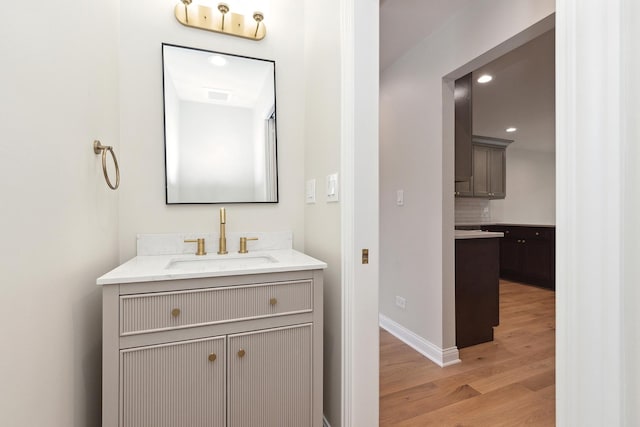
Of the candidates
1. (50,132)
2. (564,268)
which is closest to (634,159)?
(564,268)

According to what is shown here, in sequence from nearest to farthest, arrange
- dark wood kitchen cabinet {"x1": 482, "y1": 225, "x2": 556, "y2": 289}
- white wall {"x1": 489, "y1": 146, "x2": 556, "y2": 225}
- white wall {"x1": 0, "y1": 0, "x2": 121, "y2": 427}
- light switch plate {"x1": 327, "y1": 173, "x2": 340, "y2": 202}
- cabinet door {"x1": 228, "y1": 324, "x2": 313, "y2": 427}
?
1. white wall {"x1": 0, "y1": 0, "x2": 121, "y2": 427}
2. cabinet door {"x1": 228, "y1": 324, "x2": 313, "y2": 427}
3. light switch plate {"x1": 327, "y1": 173, "x2": 340, "y2": 202}
4. dark wood kitchen cabinet {"x1": 482, "y1": 225, "x2": 556, "y2": 289}
5. white wall {"x1": 489, "y1": 146, "x2": 556, "y2": 225}

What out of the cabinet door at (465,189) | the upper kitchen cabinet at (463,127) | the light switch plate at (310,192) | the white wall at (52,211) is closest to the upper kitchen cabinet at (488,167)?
the cabinet door at (465,189)

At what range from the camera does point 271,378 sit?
1.19 metres

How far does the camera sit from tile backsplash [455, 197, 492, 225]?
4.76 m

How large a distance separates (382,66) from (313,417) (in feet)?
9.50

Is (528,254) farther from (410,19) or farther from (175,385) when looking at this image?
(175,385)

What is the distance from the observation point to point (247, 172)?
173cm

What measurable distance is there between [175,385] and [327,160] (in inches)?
44.7

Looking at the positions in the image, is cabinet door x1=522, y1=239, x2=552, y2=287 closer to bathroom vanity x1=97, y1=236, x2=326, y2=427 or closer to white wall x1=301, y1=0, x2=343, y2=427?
white wall x1=301, y1=0, x2=343, y2=427

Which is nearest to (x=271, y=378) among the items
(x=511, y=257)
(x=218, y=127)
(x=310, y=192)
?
(x=310, y=192)

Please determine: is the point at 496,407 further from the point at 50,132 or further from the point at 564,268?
the point at 50,132

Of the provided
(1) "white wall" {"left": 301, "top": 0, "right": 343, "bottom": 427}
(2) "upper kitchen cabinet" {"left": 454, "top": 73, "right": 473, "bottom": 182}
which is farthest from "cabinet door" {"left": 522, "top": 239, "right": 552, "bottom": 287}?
(1) "white wall" {"left": 301, "top": 0, "right": 343, "bottom": 427}

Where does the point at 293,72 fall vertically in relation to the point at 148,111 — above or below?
above

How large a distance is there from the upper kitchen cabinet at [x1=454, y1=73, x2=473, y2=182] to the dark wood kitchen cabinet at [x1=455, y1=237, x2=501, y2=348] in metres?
0.61
